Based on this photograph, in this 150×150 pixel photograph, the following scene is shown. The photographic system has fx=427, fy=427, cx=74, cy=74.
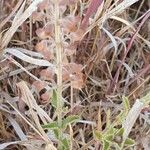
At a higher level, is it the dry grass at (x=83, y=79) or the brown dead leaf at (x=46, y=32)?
the brown dead leaf at (x=46, y=32)

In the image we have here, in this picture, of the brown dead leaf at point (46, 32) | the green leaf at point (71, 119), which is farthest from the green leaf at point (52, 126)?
the brown dead leaf at point (46, 32)

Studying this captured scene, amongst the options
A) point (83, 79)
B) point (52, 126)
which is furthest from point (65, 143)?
Answer: point (83, 79)

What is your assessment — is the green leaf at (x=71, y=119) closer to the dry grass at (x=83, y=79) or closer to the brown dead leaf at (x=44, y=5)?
the dry grass at (x=83, y=79)

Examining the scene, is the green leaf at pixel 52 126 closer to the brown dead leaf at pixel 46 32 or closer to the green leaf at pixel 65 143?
the green leaf at pixel 65 143

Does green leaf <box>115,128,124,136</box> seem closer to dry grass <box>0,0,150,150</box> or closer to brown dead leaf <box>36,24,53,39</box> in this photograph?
dry grass <box>0,0,150,150</box>

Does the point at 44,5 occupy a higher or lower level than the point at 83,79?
higher

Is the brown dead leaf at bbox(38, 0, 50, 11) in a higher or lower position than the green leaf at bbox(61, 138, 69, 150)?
higher

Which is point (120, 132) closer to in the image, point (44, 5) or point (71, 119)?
point (71, 119)

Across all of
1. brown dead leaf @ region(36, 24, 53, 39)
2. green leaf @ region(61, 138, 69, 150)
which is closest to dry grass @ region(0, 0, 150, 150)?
green leaf @ region(61, 138, 69, 150)

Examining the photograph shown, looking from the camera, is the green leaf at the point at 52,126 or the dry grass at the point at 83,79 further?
the dry grass at the point at 83,79

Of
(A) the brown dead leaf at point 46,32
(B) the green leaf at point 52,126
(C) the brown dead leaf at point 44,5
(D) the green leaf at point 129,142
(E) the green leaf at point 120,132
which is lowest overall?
(D) the green leaf at point 129,142

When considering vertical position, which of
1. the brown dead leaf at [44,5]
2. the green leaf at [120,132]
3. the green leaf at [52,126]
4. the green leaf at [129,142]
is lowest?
the green leaf at [129,142]
